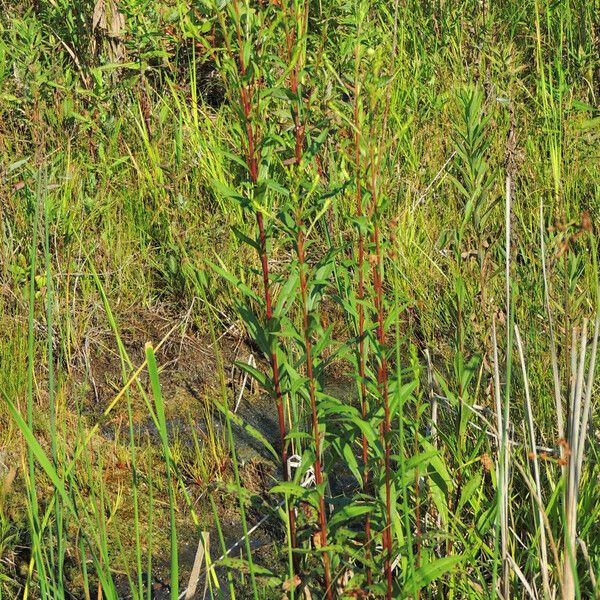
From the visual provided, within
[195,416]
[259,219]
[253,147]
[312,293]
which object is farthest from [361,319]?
[195,416]

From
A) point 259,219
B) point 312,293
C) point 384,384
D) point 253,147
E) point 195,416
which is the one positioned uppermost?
point 253,147

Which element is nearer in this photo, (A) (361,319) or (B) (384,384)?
(B) (384,384)

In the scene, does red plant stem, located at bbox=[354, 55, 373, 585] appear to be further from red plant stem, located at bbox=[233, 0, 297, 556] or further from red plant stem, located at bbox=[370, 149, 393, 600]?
red plant stem, located at bbox=[233, 0, 297, 556]

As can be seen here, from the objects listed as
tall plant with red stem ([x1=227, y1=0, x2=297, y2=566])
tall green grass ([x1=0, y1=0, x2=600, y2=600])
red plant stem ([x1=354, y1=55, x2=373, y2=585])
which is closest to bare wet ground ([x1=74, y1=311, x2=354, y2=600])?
tall green grass ([x1=0, y1=0, x2=600, y2=600])

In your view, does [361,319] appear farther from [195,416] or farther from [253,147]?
[195,416]

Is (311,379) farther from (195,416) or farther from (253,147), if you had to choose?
(195,416)

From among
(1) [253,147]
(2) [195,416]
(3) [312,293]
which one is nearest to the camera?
(1) [253,147]

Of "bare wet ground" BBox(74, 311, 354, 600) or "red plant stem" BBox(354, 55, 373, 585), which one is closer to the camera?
"red plant stem" BBox(354, 55, 373, 585)

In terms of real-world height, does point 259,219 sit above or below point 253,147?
below

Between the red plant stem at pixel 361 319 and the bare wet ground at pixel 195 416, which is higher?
the red plant stem at pixel 361 319

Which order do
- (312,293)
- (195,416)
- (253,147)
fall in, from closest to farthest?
(253,147)
(312,293)
(195,416)

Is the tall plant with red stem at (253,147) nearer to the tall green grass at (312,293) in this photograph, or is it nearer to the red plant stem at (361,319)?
the tall green grass at (312,293)

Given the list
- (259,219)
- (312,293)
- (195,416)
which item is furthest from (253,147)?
(195,416)

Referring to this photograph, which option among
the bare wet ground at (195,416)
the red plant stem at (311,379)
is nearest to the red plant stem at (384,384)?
the red plant stem at (311,379)
